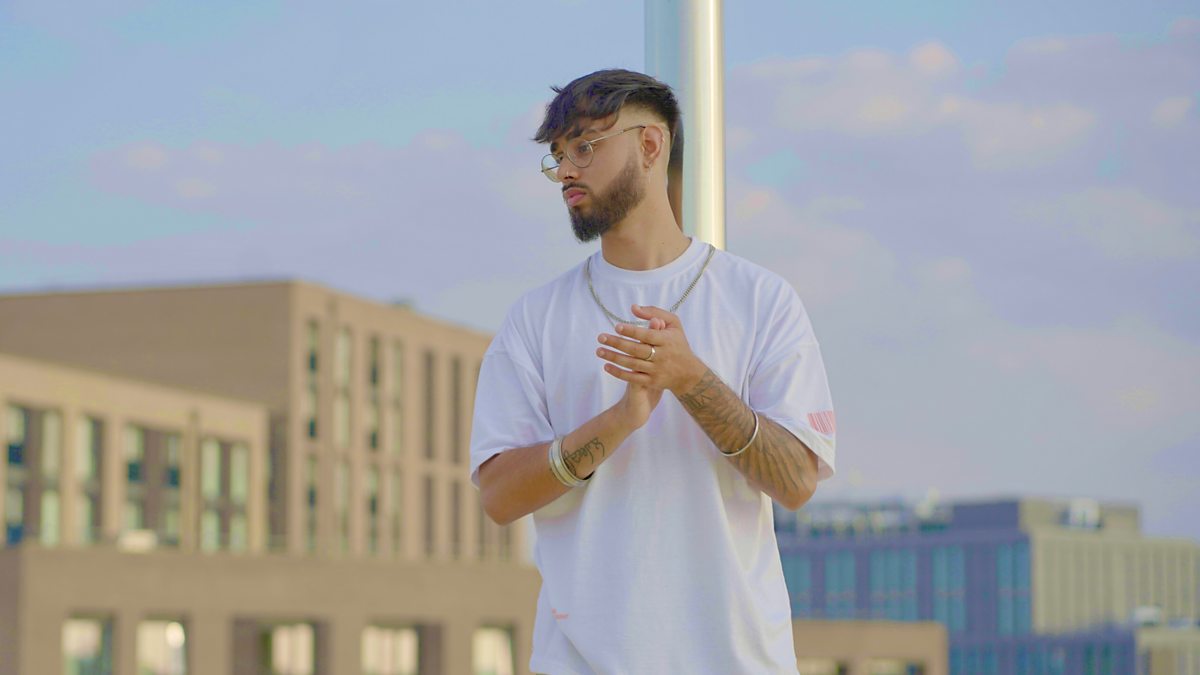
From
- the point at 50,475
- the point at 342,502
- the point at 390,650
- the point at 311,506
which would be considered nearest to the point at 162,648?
the point at 50,475

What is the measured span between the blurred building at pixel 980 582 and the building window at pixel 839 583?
83 mm

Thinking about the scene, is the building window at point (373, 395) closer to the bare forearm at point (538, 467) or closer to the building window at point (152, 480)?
the building window at point (152, 480)

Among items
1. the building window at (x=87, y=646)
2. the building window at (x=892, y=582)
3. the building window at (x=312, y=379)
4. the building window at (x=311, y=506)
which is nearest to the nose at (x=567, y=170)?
the building window at (x=87, y=646)

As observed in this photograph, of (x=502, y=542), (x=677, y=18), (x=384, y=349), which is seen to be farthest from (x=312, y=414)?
(x=677, y=18)

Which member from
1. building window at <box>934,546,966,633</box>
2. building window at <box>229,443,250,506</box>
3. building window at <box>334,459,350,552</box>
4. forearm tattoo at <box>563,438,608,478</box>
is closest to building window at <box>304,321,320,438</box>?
building window at <box>334,459,350,552</box>

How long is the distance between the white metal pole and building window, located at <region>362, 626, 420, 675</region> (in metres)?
44.1

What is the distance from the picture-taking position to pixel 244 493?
53656mm

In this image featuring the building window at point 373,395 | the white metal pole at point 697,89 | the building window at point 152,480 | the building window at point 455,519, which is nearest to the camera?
the white metal pole at point 697,89

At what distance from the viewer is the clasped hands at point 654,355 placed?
2.19 m

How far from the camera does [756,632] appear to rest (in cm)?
231

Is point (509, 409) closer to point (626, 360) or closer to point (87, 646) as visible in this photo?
point (626, 360)

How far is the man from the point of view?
229 centimetres

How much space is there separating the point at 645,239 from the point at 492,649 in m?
48.5

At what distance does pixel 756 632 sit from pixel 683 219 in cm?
68
